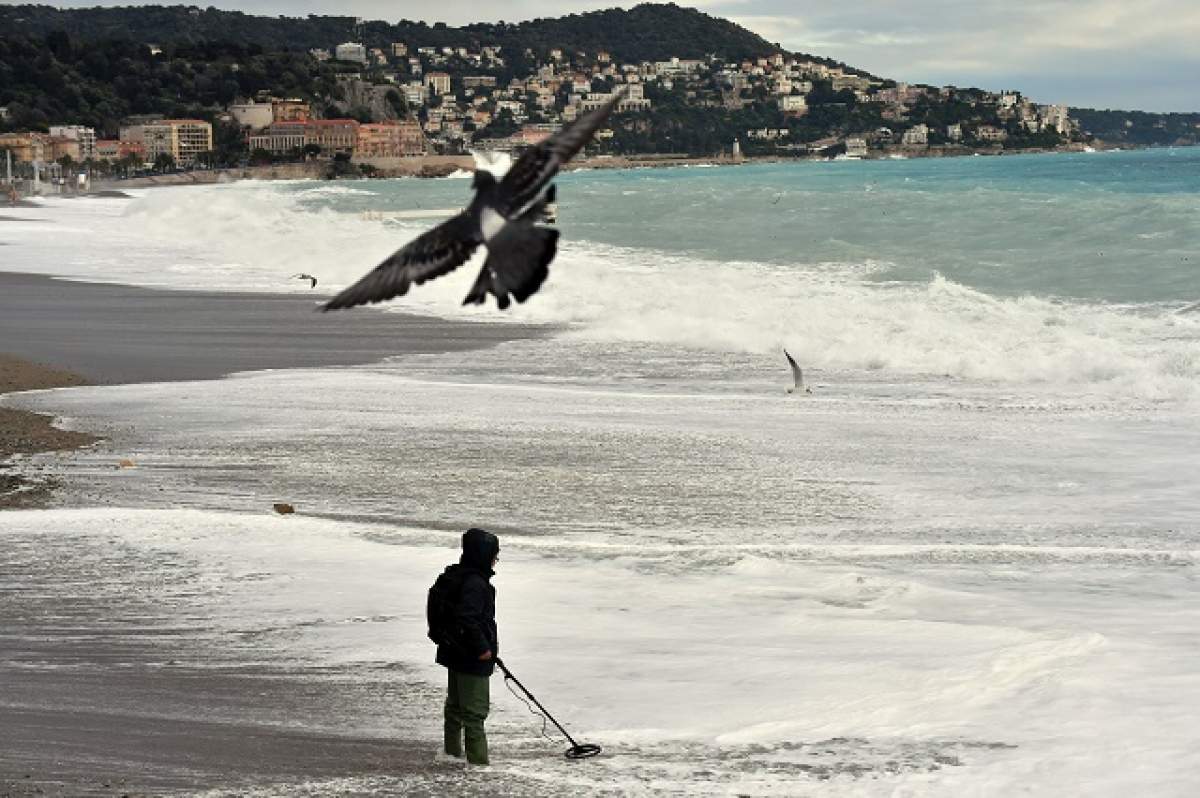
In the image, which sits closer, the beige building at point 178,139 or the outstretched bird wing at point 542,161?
the outstretched bird wing at point 542,161

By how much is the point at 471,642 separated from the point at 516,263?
4.31m

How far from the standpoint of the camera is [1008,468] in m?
14.9

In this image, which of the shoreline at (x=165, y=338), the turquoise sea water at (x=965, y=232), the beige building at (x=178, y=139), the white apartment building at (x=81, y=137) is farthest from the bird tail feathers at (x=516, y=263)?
the beige building at (x=178, y=139)

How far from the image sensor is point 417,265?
429 cm

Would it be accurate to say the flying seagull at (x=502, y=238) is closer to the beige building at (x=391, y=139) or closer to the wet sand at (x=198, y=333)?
the wet sand at (x=198, y=333)

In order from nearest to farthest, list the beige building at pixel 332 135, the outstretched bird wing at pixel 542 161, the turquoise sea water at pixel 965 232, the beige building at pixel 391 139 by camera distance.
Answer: the outstretched bird wing at pixel 542 161, the turquoise sea water at pixel 965 232, the beige building at pixel 391 139, the beige building at pixel 332 135

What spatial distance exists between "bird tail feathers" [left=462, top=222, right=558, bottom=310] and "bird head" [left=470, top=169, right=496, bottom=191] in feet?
0.94

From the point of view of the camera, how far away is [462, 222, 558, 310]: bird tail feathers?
356 cm

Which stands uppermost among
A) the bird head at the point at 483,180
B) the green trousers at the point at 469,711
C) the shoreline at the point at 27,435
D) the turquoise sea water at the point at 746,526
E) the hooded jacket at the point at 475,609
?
the bird head at the point at 483,180

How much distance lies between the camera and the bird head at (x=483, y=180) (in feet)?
13.3

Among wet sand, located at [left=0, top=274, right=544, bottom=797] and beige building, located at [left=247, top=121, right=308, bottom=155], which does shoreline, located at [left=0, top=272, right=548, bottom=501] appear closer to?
wet sand, located at [left=0, top=274, right=544, bottom=797]

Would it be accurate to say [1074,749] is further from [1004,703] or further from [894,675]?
[894,675]

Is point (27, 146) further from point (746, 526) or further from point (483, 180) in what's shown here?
point (483, 180)

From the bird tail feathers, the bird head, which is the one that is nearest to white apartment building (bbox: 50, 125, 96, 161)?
the bird head
